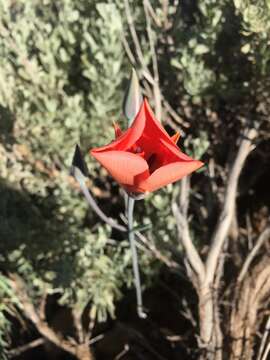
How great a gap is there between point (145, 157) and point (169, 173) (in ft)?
0.28

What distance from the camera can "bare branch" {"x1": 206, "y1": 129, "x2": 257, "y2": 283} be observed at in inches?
53.3

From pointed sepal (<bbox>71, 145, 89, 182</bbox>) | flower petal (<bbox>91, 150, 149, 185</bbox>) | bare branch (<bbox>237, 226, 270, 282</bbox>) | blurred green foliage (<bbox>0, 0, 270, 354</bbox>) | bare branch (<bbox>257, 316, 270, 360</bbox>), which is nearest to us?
flower petal (<bbox>91, 150, 149, 185</bbox>)

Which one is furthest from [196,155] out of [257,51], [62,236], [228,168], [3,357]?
[3,357]

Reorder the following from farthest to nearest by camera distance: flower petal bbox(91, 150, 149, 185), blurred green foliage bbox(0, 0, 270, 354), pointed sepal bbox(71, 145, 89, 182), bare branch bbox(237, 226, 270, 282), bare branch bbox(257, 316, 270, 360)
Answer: blurred green foliage bbox(0, 0, 270, 354) < bare branch bbox(237, 226, 270, 282) < bare branch bbox(257, 316, 270, 360) < pointed sepal bbox(71, 145, 89, 182) < flower petal bbox(91, 150, 149, 185)

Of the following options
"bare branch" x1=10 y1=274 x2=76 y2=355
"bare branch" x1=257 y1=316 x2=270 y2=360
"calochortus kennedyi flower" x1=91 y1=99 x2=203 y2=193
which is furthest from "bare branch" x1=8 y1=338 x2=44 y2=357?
"calochortus kennedyi flower" x1=91 y1=99 x2=203 y2=193

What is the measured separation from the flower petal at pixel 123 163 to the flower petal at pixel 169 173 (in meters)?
0.01

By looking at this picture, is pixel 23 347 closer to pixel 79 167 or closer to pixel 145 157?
pixel 79 167

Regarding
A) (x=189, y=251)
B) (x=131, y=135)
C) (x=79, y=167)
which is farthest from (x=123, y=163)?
(x=189, y=251)

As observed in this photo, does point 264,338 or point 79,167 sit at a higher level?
point 79,167

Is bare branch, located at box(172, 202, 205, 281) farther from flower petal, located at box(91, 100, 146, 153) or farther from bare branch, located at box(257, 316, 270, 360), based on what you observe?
flower petal, located at box(91, 100, 146, 153)

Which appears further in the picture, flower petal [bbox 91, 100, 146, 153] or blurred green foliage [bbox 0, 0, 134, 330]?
blurred green foliage [bbox 0, 0, 134, 330]

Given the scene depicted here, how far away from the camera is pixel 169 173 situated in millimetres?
840

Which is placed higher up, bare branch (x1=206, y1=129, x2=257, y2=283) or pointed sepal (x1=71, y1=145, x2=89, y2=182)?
pointed sepal (x1=71, y1=145, x2=89, y2=182)

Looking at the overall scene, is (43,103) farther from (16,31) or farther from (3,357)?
(3,357)
